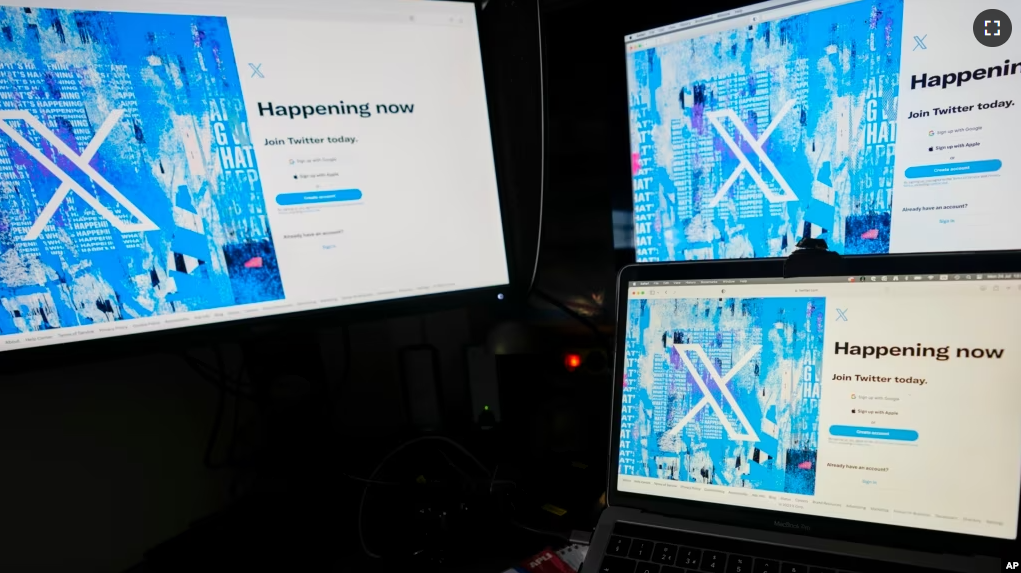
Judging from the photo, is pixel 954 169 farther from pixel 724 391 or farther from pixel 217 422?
pixel 217 422

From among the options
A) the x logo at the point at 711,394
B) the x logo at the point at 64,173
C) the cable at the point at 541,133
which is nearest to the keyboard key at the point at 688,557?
the x logo at the point at 711,394

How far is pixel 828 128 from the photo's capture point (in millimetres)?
594

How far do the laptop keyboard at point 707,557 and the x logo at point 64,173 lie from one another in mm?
596

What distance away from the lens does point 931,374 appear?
0.47 meters

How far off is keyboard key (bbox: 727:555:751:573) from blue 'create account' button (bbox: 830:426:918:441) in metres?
0.14

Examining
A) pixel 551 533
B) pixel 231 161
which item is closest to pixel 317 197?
pixel 231 161

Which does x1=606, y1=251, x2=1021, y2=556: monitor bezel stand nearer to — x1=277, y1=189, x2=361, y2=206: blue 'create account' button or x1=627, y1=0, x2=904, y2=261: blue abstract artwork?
x1=627, y1=0, x2=904, y2=261: blue abstract artwork

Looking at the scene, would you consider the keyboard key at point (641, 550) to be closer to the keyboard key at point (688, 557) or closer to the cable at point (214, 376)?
the keyboard key at point (688, 557)

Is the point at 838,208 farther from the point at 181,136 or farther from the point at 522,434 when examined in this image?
the point at 181,136

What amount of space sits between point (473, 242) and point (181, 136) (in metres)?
0.35

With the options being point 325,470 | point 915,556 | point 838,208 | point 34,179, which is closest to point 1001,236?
point 838,208

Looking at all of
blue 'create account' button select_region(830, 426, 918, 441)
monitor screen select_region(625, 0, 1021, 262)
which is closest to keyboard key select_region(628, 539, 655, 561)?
blue 'create account' button select_region(830, 426, 918, 441)

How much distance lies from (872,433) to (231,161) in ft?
2.30

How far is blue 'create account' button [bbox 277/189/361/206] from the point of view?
0.63m
